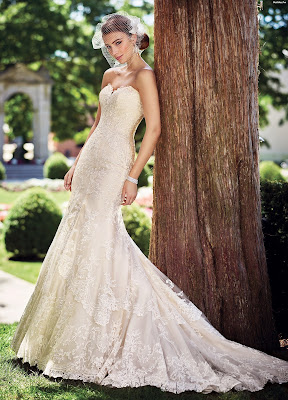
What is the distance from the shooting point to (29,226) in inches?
359

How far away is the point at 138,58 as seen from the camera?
13.8ft

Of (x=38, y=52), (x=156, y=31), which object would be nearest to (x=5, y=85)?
(x=38, y=52)

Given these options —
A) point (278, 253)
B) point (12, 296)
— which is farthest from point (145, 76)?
point (12, 296)

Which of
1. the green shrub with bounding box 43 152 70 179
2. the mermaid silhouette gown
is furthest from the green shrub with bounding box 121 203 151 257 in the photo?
the green shrub with bounding box 43 152 70 179

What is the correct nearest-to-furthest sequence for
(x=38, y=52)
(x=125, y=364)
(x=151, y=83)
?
(x=125, y=364)
(x=151, y=83)
(x=38, y=52)

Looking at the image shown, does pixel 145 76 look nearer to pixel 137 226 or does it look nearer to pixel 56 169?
pixel 137 226

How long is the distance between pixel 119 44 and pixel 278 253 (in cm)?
220

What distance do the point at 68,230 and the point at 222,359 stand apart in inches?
53.5

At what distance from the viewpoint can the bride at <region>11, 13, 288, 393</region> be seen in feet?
12.4

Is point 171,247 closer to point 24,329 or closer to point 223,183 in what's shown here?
point 223,183

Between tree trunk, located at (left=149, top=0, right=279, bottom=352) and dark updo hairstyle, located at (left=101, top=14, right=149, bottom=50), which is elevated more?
dark updo hairstyle, located at (left=101, top=14, right=149, bottom=50)

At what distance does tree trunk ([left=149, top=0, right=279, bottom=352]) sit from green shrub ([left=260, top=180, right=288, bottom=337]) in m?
0.71

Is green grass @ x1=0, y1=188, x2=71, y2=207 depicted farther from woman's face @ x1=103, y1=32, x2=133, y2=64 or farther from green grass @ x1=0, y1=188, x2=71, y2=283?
woman's face @ x1=103, y1=32, x2=133, y2=64

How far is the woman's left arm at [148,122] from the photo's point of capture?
4035mm
